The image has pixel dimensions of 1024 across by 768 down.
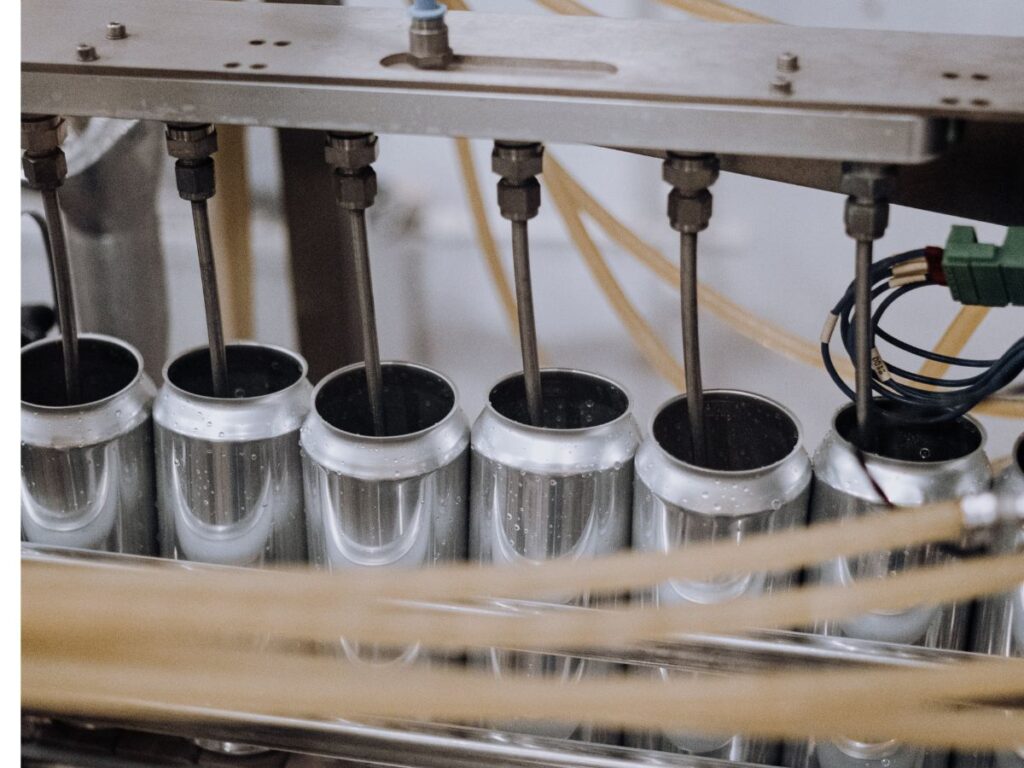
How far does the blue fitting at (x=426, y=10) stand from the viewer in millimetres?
604

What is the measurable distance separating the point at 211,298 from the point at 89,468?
0.40ft

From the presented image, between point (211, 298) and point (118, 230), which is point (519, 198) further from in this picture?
point (118, 230)

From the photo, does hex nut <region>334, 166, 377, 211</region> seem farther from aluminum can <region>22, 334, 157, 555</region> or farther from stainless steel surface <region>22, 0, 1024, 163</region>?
aluminum can <region>22, 334, 157, 555</region>

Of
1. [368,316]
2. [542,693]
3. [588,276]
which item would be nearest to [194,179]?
[368,316]

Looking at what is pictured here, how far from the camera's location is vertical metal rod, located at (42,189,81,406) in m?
0.67

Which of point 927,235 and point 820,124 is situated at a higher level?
point 820,124

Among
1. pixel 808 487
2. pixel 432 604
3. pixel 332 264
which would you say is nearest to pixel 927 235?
pixel 332 264

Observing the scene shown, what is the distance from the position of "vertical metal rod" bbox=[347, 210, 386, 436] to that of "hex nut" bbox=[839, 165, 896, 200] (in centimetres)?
25

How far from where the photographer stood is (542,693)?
46 cm

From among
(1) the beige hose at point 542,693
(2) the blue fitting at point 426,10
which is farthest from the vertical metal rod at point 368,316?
(1) the beige hose at point 542,693

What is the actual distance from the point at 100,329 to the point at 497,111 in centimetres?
54

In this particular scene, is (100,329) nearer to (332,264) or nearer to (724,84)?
(332,264)

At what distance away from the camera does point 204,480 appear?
67cm

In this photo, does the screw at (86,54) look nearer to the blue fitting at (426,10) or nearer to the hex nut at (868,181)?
the blue fitting at (426,10)
